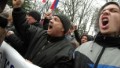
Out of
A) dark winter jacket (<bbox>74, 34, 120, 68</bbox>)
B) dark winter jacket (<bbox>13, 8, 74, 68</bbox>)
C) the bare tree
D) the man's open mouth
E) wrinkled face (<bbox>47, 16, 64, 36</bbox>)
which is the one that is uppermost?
the man's open mouth

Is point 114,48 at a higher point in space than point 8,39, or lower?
higher

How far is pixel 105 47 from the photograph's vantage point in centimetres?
311

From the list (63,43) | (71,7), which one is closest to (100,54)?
(63,43)

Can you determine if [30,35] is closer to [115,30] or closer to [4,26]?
[4,26]

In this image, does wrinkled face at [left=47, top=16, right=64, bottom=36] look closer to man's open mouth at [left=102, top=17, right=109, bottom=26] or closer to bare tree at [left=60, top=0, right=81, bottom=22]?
man's open mouth at [left=102, top=17, right=109, bottom=26]

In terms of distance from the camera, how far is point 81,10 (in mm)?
44156

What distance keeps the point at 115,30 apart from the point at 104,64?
0.40 meters

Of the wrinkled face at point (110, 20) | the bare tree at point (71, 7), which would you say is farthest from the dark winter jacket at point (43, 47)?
the bare tree at point (71, 7)

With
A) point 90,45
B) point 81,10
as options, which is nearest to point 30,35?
point 90,45

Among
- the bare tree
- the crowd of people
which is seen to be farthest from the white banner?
the bare tree

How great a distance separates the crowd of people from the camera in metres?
3.08

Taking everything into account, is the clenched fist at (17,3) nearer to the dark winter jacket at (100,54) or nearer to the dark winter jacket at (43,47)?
the dark winter jacket at (43,47)

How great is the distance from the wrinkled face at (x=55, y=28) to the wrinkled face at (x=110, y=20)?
958mm

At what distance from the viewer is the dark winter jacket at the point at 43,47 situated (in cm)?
368
